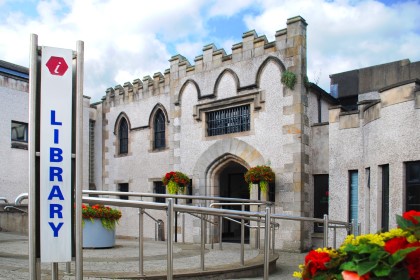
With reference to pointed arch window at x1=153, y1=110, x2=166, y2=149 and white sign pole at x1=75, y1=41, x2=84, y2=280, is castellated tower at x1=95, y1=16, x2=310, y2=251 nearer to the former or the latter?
pointed arch window at x1=153, y1=110, x2=166, y2=149

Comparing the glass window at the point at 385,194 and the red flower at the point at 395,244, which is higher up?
the red flower at the point at 395,244

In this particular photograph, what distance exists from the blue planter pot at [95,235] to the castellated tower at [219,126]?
485 cm

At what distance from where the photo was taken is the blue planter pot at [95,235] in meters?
6.97

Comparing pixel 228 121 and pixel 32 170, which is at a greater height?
pixel 228 121

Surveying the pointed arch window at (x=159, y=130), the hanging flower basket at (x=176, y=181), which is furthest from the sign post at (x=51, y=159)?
the pointed arch window at (x=159, y=130)

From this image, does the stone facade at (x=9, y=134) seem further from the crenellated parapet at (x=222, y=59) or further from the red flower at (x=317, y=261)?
the red flower at (x=317, y=261)

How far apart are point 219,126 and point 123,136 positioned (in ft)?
17.3

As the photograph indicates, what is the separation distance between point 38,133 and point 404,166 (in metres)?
6.93

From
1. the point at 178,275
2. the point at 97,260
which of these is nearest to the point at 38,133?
the point at 178,275

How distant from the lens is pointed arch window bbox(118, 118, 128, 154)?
1683 cm

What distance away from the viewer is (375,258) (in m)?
1.93

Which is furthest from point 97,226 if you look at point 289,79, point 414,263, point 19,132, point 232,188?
point 232,188

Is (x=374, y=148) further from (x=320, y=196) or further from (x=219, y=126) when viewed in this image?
(x=219, y=126)

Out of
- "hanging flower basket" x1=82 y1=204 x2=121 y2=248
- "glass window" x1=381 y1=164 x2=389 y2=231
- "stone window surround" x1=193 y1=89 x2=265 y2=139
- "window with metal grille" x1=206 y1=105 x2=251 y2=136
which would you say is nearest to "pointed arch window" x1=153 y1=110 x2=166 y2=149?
"stone window surround" x1=193 y1=89 x2=265 y2=139
